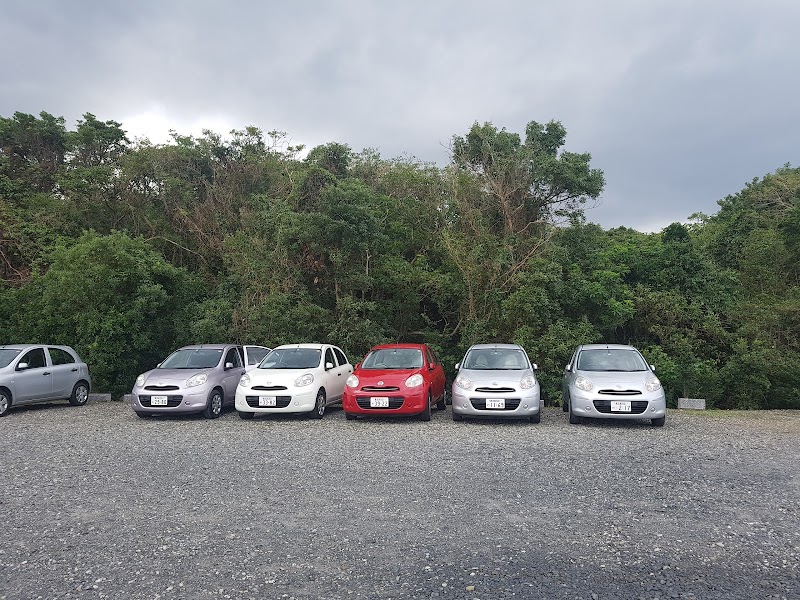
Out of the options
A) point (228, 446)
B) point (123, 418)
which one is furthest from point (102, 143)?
point (228, 446)

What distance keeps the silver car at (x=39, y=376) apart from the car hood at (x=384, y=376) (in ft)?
24.9

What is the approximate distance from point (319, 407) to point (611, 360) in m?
6.08

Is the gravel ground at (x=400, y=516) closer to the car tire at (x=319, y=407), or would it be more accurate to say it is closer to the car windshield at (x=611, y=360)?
the car tire at (x=319, y=407)

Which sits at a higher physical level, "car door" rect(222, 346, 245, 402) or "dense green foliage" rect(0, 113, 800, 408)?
"dense green foliage" rect(0, 113, 800, 408)

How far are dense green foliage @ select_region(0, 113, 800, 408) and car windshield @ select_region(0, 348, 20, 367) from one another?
3.58 meters

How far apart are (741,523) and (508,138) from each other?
17929 mm

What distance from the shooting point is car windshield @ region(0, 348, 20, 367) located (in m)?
13.6

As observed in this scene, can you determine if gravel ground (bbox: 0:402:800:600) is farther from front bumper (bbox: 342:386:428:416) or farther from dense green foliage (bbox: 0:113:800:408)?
dense green foliage (bbox: 0:113:800:408)

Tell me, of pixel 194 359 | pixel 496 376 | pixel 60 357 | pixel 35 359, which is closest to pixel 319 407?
pixel 194 359

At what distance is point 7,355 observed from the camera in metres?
13.8

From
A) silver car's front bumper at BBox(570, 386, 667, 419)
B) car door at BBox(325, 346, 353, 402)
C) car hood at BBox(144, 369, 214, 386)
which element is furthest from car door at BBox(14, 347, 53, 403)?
silver car's front bumper at BBox(570, 386, 667, 419)

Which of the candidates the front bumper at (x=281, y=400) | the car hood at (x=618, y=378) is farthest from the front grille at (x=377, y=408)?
the car hood at (x=618, y=378)

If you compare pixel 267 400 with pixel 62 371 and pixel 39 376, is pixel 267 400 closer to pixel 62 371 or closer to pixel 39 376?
pixel 39 376

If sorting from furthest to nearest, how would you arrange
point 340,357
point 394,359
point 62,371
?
point 62,371, point 340,357, point 394,359
